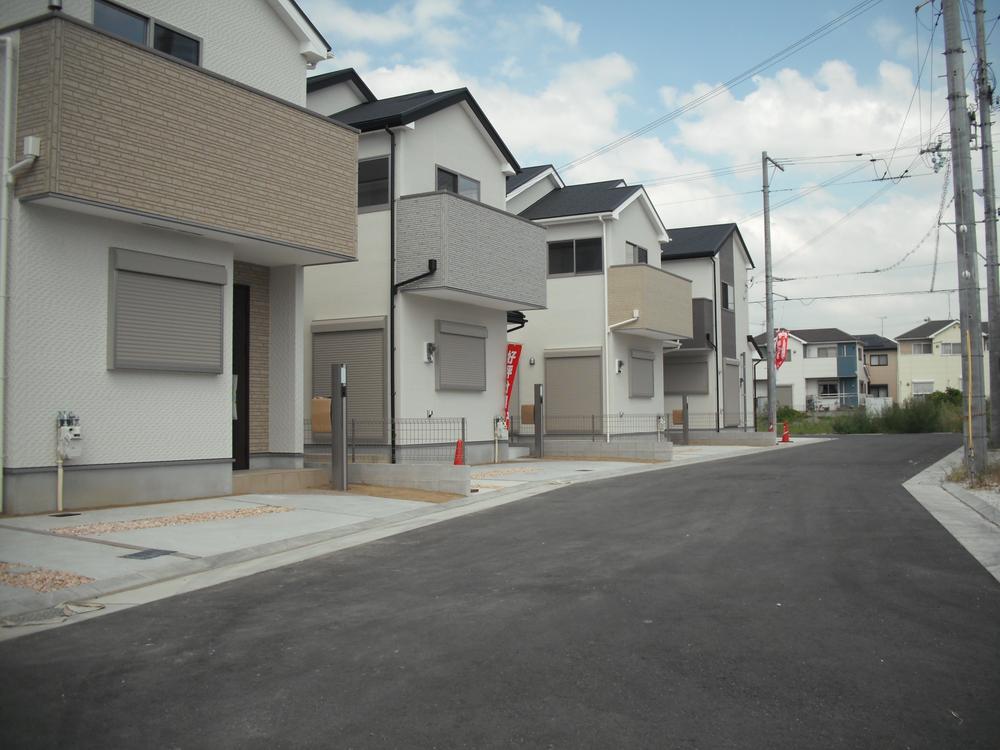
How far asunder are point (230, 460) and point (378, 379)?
5.33 meters

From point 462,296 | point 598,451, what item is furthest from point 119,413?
point 598,451

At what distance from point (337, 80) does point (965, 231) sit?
13735 mm

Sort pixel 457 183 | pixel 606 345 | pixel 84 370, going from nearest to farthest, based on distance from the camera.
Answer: pixel 84 370 → pixel 457 183 → pixel 606 345

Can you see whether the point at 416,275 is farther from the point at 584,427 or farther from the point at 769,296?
the point at 769,296

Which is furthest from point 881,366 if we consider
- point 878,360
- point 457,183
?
point 457,183

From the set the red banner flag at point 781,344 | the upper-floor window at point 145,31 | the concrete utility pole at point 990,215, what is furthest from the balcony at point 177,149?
the red banner flag at point 781,344

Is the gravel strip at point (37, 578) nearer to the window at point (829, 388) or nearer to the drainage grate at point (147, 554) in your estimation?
the drainage grate at point (147, 554)

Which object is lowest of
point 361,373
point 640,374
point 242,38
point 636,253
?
point 361,373

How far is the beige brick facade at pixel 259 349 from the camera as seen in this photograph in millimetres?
15430

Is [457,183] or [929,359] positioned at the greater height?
[457,183]

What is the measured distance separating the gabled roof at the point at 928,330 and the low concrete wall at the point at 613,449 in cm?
5568

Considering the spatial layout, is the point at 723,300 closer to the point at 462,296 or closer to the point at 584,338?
the point at 584,338

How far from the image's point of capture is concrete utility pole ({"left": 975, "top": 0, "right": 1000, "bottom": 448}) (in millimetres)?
21927

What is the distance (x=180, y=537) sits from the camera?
955cm
